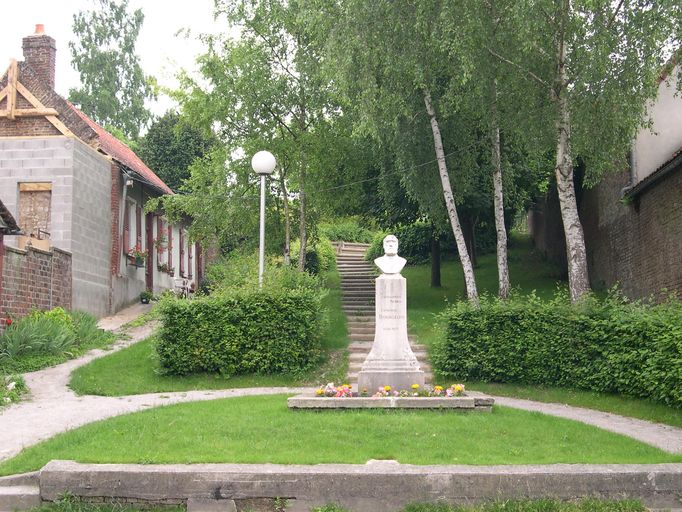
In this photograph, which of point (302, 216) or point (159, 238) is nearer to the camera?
point (302, 216)

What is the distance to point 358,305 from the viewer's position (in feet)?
80.0

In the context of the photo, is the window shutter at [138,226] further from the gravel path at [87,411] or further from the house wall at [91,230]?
the gravel path at [87,411]

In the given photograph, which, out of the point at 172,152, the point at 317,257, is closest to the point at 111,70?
the point at 172,152

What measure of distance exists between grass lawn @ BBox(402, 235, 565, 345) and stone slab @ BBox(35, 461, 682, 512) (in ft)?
36.0

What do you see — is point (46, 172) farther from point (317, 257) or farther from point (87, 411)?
point (317, 257)

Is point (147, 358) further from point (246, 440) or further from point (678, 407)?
point (678, 407)

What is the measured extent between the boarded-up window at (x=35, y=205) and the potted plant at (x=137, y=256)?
394 cm

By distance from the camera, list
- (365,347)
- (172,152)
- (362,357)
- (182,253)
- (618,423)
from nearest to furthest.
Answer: (618,423) → (362,357) → (365,347) → (182,253) → (172,152)

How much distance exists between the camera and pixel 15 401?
13547 millimetres

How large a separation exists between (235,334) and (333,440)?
7.02 meters

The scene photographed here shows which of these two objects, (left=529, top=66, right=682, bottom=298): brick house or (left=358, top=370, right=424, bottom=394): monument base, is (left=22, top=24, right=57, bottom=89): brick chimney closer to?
(left=358, top=370, right=424, bottom=394): monument base

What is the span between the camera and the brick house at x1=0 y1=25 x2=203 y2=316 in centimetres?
Result: 2161

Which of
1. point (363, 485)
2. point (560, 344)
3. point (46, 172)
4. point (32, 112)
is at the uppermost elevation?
point (32, 112)

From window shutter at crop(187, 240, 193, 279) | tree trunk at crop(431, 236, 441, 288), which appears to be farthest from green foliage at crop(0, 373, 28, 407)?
window shutter at crop(187, 240, 193, 279)
